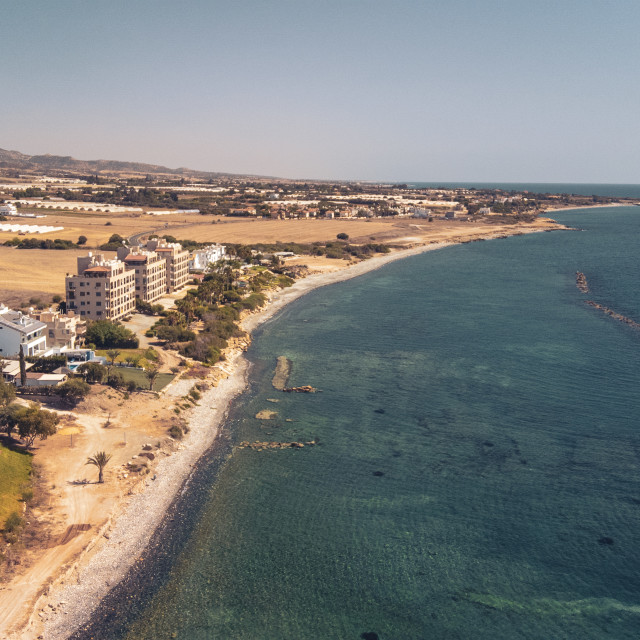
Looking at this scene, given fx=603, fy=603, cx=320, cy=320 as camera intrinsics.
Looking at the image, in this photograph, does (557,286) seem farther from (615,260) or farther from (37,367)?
(37,367)

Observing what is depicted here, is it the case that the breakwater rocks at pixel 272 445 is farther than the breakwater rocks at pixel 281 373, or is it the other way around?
the breakwater rocks at pixel 281 373

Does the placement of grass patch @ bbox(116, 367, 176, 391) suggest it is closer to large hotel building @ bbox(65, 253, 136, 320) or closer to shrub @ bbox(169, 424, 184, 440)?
shrub @ bbox(169, 424, 184, 440)

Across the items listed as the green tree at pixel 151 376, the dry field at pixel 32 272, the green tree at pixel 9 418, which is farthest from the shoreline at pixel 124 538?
the dry field at pixel 32 272

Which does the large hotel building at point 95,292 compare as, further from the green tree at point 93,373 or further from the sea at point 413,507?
the green tree at point 93,373

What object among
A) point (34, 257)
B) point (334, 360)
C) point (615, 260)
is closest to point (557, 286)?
point (615, 260)

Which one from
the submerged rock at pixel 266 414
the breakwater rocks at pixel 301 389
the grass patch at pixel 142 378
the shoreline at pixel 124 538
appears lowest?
the shoreline at pixel 124 538

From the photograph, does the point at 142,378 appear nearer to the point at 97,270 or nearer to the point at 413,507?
the point at 97,270
